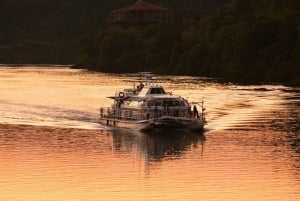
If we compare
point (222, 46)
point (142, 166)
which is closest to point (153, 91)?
point (142, 166)

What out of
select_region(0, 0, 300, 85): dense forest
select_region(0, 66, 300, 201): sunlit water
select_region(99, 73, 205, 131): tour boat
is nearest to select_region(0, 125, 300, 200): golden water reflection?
select_region(0, 66, 300, 201): sunlit water

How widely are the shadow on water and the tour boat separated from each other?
1.79 feet

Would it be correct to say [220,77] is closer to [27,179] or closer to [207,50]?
[207,50]

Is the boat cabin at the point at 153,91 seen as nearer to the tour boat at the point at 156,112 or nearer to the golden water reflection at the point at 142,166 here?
the tour boat at the point at 156,112

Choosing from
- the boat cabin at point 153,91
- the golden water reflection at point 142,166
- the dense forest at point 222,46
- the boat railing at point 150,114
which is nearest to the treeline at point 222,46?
the dense forest at point 222,46

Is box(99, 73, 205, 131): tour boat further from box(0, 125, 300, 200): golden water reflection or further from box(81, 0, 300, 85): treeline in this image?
box(81, 0, 300, 85): treeline

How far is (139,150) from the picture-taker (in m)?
65.2

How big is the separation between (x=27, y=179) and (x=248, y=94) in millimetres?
58961

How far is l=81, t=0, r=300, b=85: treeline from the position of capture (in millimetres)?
139000

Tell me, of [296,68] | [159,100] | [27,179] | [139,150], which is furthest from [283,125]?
[296,68]

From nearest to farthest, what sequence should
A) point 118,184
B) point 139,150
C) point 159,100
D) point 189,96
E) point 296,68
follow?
point 118,184 < point 139,150 < point 159,100 < point 189,96 < point 296,68

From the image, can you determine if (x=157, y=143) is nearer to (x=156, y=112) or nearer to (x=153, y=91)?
(x=156, y=112)

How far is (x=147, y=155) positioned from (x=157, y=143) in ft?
18.5

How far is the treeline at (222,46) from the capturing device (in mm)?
139000
